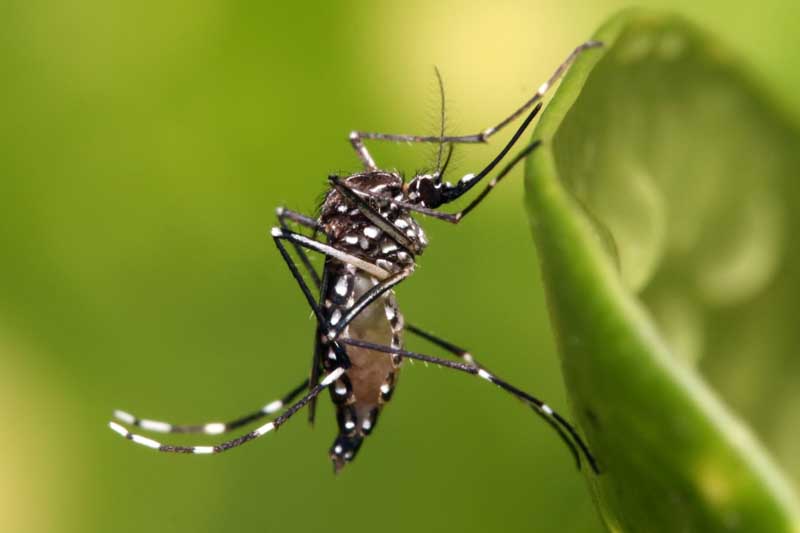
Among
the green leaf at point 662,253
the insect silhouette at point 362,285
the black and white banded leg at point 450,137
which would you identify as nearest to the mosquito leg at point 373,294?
the insect silhouette at point 362,285

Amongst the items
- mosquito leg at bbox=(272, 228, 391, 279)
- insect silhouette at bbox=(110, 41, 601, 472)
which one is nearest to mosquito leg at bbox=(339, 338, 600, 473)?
insect silhouette at bbox=(110, 41, 601, 472)

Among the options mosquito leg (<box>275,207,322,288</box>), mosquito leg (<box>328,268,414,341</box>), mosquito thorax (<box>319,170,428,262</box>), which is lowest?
mosquito leg (<box>328,268,414,341</box>)

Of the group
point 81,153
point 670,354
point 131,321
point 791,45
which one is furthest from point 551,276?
point 81,153

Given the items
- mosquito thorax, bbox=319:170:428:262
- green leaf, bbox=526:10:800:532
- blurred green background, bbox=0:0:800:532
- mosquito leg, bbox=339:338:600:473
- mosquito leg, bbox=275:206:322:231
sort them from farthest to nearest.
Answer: mosquito thorax, bbox=319:170:428:262, mosquito leg, bbox=275:206:322:231, blurred green background, bbox=0:0:800:532, mosquito leg, bbox=339:338:600:473, green leaf, bbox=526:10:800:532

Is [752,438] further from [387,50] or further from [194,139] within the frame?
[194,139]

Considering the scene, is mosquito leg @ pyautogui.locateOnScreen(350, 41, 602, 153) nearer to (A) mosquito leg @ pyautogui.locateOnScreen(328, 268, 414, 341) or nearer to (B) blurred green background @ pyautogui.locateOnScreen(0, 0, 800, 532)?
(B) blurred green background @ pyautogui.locateOnScreen(0, 0, 800, 532)

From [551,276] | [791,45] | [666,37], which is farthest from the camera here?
[791,45]

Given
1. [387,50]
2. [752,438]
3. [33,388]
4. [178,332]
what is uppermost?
[387,50]
